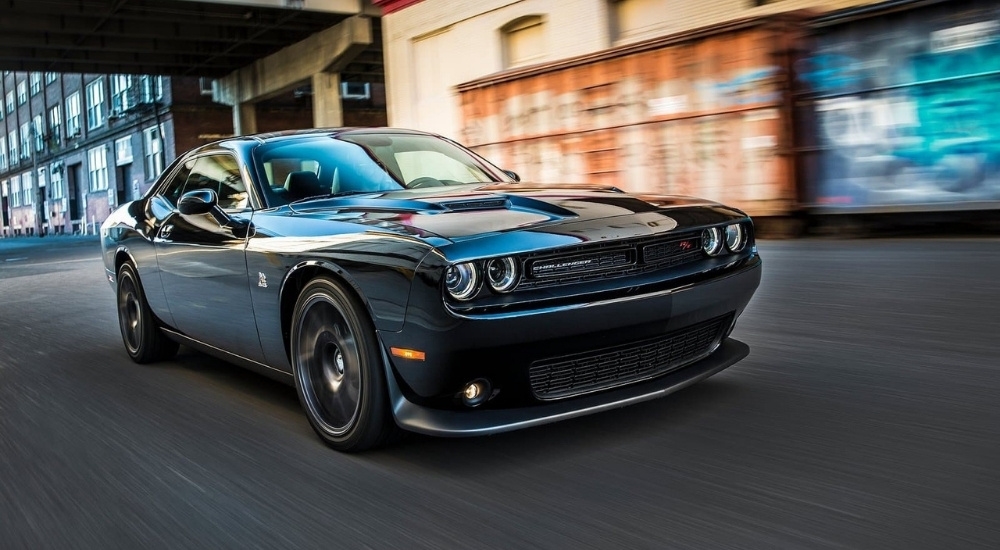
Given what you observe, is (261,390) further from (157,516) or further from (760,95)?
(760,95)

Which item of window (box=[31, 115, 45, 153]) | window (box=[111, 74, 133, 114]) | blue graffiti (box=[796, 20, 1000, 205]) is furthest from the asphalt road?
window (box=[31, 115, 45, 153])

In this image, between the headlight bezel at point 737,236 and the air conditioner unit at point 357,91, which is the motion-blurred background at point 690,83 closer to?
the headlight bezel at point 737,236

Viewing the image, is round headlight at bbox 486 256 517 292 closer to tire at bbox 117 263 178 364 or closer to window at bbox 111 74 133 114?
tire at bbox 117 263 178 364

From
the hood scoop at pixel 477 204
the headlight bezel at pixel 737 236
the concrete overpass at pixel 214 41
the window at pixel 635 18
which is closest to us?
the hood scoop at pixel 477 204

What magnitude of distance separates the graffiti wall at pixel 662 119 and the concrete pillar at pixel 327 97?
1402 centimetres

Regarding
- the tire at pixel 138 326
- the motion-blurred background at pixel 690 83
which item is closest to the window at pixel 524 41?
the motion-blurred background at pixel 690 83

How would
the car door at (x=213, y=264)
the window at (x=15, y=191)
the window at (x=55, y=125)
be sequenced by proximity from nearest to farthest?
the car door at (x=213, y=264)
the window at (x=55, y=125)
the window at (x=15, y=191)

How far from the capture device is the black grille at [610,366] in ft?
11.1

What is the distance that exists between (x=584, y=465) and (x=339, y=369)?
1.06m

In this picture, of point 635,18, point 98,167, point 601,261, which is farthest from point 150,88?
point 601,261

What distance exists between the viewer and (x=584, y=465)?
334 centimetres

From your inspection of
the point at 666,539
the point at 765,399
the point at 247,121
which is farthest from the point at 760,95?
the point at 247,121

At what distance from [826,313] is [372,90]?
38.9 m

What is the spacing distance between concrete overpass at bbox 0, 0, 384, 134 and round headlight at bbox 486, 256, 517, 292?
865 inches
